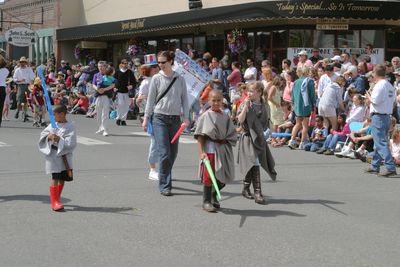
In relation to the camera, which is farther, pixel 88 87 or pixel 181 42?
pixel 181 42

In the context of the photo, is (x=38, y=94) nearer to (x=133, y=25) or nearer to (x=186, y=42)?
(x=133, y=25)

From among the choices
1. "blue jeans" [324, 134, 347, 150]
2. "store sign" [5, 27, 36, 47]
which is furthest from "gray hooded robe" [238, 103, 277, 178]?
"store sign" [5, 27, 36, 47]

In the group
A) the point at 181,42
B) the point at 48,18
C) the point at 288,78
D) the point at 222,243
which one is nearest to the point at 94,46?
the point at 48,18

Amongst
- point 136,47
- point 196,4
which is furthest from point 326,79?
point 136,47

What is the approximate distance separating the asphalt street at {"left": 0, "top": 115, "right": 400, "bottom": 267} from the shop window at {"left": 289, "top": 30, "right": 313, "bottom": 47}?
35.1ft

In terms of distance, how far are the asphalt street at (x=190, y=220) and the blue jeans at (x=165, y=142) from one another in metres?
0.24

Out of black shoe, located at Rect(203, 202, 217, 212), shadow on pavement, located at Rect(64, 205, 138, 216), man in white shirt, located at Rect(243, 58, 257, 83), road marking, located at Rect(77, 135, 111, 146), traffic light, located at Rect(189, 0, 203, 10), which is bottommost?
shadow on pavement, located at Rect(64, 205, 138, 216)

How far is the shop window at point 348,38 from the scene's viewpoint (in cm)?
2178

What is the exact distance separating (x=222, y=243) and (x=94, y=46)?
27.8m

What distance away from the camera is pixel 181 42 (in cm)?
2762

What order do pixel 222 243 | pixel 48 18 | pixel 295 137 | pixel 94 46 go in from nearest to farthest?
pixel 222 243 → pixel 295 137 → pixel 94 46 → pixel 48 18

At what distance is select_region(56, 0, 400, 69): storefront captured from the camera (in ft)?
63.5

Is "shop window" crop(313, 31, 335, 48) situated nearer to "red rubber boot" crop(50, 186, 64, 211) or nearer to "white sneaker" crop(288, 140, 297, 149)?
"white sneaker" crop(288, 140, 297, 149)

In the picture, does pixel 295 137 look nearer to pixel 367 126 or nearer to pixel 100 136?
pixel 367 126
